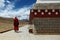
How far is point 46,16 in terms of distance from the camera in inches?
642

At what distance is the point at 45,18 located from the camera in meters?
16.2

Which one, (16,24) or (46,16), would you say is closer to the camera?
(46,16)

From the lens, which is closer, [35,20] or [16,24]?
[35,20]

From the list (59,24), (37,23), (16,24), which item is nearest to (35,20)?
(37,23)

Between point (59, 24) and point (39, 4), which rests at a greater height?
point (39, 4)

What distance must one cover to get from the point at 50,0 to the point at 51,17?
1.22 metres

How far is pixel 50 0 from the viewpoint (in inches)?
666

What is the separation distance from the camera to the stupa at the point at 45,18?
16.1 meters

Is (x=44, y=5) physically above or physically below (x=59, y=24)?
Answer: above

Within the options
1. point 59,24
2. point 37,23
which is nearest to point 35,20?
point 37,23

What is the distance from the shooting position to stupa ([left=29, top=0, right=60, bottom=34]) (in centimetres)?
1609

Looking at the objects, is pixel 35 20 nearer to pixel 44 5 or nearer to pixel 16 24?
pixel 44 5

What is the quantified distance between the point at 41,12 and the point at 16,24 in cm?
304

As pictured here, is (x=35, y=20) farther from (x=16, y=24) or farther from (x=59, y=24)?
(x=16, y=24)
